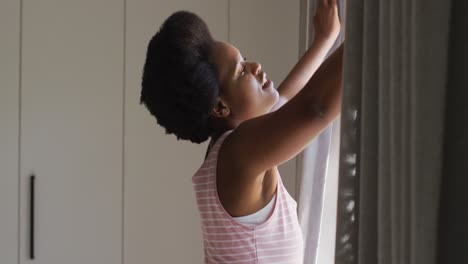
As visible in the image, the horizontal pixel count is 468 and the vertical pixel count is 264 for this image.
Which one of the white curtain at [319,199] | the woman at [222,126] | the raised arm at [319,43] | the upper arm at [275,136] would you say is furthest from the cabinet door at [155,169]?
the upper arm at [275,136]

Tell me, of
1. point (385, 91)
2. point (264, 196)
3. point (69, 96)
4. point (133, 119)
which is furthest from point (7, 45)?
point (385, 91)

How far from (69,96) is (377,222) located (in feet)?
5.87

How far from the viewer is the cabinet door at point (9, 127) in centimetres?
210

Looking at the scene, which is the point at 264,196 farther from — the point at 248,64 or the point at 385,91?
the point at 385,91

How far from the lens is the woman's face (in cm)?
106

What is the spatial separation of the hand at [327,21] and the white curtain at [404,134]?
0.54 meters

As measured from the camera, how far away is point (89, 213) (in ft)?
7.27

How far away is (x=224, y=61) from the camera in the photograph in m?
1.06

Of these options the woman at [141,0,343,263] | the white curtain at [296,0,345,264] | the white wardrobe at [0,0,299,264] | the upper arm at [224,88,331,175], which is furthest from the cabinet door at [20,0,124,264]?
the upper arm at [224,88,331,175]

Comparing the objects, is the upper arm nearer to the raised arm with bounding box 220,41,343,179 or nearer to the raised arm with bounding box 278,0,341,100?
the raised arm with bounding box 220,41,343,179

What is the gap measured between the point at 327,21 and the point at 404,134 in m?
0.67

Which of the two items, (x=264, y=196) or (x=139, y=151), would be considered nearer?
(x=264, y=196)

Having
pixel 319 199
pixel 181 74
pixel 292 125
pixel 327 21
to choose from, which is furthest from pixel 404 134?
pixel 319 199

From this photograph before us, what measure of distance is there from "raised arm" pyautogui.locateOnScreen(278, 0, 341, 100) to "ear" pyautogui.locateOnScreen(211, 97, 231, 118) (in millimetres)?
241
